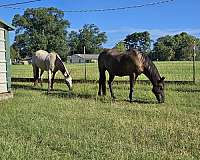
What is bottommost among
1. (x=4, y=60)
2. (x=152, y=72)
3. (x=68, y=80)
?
(x=68, y=80)

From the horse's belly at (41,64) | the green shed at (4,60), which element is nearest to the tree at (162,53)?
the horse's belly at (41,64)

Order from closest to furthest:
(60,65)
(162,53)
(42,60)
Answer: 1. (60,65)
2. (42,60)
3. (162,53)

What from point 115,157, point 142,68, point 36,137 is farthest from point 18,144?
point 142,68

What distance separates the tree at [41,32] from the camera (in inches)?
3607

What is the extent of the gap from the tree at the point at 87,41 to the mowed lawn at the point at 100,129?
384 feet

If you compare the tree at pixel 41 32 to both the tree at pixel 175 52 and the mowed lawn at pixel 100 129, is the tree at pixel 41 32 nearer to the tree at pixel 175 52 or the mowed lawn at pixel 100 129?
the tree at pixel 175 52

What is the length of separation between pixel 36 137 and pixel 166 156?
9.00 ft

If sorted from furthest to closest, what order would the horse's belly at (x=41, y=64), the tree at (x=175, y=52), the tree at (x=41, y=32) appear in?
the tree at (x=41, y=32)
the tree at (x=175, y=52)
the horse's belly at (x=41, y=64)

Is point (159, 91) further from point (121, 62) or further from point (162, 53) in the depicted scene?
point (162, 53)

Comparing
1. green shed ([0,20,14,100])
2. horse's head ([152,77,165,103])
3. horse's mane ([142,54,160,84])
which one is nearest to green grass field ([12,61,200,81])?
horse's mane ([142,54,160,84])

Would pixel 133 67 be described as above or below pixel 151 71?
above

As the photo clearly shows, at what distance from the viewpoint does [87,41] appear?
443 ft

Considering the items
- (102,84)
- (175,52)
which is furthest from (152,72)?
(175,52)

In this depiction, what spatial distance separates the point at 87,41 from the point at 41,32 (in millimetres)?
40999
